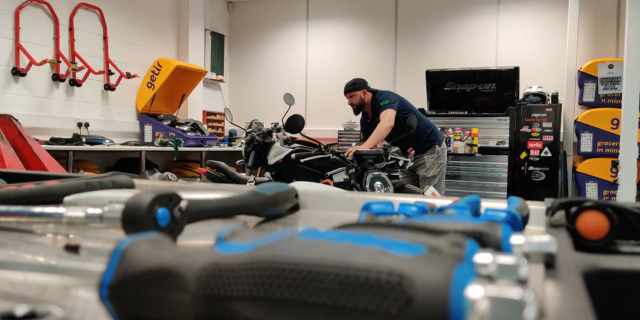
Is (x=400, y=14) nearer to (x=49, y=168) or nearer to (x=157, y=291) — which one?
(x=49, y=168)

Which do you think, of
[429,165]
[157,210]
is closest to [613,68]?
[429,165]

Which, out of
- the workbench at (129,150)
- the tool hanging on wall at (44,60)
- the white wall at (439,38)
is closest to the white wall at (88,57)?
the tool hanging on wall at (44,60)

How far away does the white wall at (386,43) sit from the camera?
603 cm

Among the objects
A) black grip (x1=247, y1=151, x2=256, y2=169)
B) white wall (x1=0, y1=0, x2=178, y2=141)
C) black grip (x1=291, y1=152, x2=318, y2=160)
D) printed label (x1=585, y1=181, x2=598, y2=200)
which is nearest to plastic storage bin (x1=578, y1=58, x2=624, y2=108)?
printed label (x1=585, y1=181, x2=598, y2=200)

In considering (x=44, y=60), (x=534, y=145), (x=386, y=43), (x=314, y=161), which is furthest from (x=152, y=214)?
(x=386, y=43)

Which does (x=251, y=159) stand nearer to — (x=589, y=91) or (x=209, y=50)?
(x=589, y=91)

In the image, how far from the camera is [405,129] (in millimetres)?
3635

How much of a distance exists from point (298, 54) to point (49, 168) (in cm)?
594

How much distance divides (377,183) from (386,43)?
5.22 m

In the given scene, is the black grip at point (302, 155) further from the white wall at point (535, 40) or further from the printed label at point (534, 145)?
the white wall at point (535, 40)

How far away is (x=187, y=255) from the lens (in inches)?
15.1

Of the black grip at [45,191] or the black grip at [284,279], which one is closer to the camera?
the black grip at [284,279]

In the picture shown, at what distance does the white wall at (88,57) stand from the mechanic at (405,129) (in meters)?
3.39

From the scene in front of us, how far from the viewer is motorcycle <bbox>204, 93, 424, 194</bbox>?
2367 millimetres
